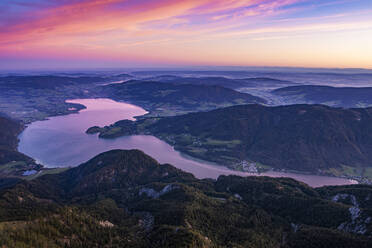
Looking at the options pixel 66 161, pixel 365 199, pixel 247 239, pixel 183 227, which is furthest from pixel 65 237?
pixel 66 161

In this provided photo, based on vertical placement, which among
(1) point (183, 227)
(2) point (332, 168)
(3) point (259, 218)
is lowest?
(2) point (332, 168)

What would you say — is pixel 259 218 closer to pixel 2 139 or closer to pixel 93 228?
pixel 93 228

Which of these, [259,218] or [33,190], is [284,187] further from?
[33,190]

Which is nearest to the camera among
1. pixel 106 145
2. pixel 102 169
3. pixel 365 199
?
pixel 365 199

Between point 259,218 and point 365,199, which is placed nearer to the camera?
point 259,218

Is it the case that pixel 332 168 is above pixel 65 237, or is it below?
below

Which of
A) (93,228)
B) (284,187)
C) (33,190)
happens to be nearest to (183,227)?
(93,228)

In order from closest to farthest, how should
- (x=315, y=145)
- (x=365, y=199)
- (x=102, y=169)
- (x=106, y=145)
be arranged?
(x=365, y=199) → (x=102, y=169) → (x=315, y=145) → (x=106, y=145)
